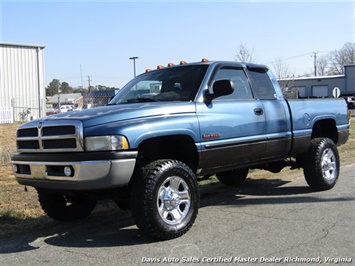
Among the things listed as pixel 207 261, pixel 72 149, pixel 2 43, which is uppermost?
pixel 2 43

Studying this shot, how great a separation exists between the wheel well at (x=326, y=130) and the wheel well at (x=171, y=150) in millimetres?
3160

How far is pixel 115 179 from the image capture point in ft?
13.9

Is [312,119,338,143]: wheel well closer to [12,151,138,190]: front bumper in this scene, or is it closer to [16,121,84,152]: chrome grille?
[12,151,138,190]: front bumper

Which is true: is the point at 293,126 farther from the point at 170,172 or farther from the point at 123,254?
the point at 123,254

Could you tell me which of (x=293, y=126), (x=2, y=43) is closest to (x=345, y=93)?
(x=2, y=43)

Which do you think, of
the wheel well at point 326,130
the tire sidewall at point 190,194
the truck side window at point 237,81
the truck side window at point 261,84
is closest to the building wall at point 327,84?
the wheel well at point 326,130

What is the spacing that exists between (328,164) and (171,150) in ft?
11.0

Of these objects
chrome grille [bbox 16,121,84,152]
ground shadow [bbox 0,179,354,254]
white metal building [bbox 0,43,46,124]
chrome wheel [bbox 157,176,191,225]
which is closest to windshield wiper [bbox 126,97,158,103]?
chrome wheel [bbox 157,176,191,225]

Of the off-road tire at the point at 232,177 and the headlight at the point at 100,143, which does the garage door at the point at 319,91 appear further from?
the headlight at the point at 100,143

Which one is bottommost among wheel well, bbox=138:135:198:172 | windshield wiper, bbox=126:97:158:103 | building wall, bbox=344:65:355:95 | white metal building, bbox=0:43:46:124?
wheel well, bbox=138:135:198:172

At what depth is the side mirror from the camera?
5.22m

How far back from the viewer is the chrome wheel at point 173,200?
4621 mm

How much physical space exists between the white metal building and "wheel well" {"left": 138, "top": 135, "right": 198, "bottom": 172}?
2092 centimetres

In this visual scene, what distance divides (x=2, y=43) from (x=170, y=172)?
78.4 ft
